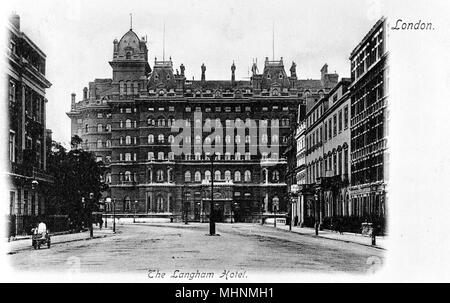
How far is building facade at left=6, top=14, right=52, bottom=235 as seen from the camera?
19547 millimetres

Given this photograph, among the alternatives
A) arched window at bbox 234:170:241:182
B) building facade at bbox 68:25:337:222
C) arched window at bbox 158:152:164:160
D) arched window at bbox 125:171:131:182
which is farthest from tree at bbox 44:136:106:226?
arched window at bbox 234:170:241:182

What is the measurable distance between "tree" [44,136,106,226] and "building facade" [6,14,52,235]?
2.08m

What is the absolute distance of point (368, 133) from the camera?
35.9 meters

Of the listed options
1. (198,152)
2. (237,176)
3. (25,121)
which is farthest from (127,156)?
(25,121)

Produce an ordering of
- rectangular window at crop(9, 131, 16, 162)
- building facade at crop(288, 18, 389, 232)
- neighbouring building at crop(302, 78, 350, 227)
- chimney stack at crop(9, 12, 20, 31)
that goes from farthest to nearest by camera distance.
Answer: neighbouring building at crop(302, 78, 350, 227) < building facade at crop(288, 18, 389, 232) < rectangular window at crop(9, 131, 16, 162) < chimney stack at crop(9, 12, 20, 31)

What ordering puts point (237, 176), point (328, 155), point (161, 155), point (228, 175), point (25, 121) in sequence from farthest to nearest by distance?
point (237, 176), point (228, 175), point (161, 155), point (328, 155), point (25, 121)

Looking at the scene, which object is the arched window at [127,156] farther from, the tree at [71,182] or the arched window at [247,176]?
the tree at [71,182]

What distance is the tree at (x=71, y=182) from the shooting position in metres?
31.8

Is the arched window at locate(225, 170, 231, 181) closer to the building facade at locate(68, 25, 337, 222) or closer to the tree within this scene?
the building facade at locate(68, 25, 337, 222)

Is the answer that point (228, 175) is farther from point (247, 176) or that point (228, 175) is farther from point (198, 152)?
point (198, 152)

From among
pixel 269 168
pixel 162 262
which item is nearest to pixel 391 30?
pixel 162 262

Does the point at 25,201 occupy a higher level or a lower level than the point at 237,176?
lower

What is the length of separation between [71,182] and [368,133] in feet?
54.8
